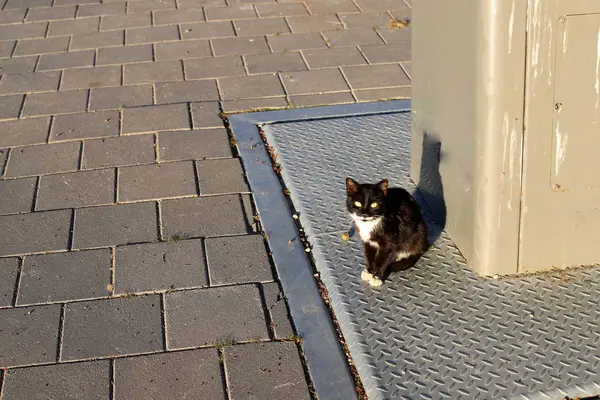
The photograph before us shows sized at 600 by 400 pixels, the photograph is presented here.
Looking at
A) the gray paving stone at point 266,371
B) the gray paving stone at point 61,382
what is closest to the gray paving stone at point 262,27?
the gray paving stone at point 266,371

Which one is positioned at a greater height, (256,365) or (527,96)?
(527,96)

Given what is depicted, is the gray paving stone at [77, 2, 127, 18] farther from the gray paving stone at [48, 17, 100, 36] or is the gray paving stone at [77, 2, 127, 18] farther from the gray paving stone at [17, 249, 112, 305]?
the gray paving stone at [17, 249, 112, 305]

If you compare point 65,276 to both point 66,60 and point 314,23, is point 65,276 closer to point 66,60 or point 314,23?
point 66,60

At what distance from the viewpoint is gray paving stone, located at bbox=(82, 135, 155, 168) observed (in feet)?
15.5

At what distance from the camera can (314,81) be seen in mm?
5668

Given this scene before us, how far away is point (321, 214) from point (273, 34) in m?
3.06

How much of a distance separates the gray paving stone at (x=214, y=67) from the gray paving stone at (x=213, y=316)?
2.79 meters

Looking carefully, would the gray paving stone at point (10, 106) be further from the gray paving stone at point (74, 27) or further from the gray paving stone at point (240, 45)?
the gray paving stone at point (240, 45)

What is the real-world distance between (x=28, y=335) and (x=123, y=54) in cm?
365

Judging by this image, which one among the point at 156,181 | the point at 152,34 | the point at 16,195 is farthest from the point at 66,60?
the point at 156,181

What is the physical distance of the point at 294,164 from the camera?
4.49m

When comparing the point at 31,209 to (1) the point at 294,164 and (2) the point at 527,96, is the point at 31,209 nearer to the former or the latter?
(1) the point at 294,164

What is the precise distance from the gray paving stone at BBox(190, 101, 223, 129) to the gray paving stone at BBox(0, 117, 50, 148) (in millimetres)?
966

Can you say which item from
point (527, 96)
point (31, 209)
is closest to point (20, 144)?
point (31, 209)
